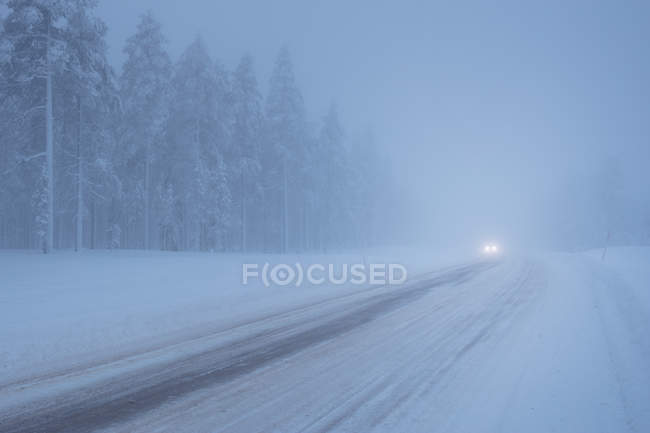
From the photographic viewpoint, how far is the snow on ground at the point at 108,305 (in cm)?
698

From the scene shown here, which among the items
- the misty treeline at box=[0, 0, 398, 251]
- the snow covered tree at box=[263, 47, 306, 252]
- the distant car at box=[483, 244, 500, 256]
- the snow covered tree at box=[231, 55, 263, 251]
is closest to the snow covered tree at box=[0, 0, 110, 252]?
the misty treeline at box=[0, 0, 398, 251]

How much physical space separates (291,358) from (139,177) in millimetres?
29301

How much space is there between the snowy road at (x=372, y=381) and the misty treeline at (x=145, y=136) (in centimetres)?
1442

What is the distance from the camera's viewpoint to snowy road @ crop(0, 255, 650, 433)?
421 centimetres

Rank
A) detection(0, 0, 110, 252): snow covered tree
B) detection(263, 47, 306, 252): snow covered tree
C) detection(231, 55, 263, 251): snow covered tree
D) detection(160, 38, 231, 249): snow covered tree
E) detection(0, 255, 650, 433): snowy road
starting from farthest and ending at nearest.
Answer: detection(263, 47, 306, 252): snow covered tree, detection(231, 55, 263, 251): snow covered tree, detection(160, 38, 231, 249): snow covered tree, detection(0, 0, 110, 252): snow covered tree, detection(0, 255, 650, 433): snowy road

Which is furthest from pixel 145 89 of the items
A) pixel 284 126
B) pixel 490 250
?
pixel 490 250

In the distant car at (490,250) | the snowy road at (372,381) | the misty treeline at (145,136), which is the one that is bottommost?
the distant car at (490,250)

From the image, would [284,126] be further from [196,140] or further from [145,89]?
[145,89]

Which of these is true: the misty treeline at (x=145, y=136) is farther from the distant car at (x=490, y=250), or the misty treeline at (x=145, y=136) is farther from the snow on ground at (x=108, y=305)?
the distant car at (x=490, y=250)

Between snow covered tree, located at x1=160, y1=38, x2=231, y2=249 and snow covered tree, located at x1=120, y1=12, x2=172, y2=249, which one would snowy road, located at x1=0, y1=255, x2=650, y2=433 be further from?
snow covered tree, located at x1=120, y1=12, x2=172, y2=249

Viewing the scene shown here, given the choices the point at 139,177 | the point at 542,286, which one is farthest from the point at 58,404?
the point at 139,177

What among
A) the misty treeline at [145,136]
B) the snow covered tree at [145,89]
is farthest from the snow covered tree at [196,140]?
the snow covered tree at [145,89]

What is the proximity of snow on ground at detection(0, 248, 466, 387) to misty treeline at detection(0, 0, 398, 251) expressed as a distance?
4835 millimetres

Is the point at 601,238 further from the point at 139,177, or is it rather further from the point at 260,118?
the point at 139,177
